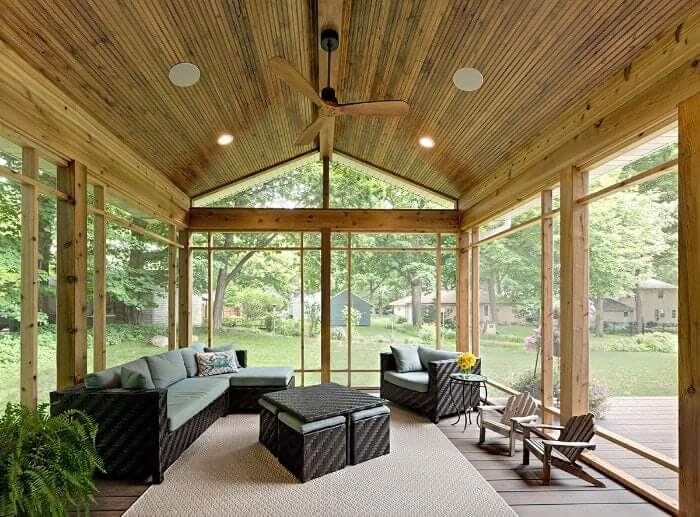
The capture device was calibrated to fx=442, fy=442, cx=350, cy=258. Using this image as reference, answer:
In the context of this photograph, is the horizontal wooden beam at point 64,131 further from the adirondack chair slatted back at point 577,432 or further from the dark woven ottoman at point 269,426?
the adirondack chair slatted back at point 577,432

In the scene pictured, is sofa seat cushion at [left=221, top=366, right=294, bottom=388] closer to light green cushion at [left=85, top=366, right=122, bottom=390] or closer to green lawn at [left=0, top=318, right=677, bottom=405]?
green lawn at [left=0, top=318, right=677, bottom=405]

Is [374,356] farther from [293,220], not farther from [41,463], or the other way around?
[41,463]

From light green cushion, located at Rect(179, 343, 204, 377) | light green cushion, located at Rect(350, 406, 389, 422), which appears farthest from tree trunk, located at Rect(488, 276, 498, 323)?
light green cushion, located at Rect(179, 343, 204, 377)

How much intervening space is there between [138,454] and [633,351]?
4.28m

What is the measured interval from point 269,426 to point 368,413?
3.28 ft

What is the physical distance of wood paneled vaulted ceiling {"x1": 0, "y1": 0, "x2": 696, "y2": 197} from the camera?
3.01 metres

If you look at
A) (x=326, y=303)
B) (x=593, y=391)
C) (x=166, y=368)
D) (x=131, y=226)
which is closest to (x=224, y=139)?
(x=131, y=226)

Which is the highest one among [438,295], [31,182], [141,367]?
[31,182]

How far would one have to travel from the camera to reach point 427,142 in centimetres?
580

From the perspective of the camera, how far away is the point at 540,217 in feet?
16.1

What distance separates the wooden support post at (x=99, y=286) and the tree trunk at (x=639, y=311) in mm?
5014

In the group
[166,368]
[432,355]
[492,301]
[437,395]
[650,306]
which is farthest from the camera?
[492,301]

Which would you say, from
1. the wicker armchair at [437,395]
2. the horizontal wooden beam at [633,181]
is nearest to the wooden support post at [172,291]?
the wicker armchair at [437,395]

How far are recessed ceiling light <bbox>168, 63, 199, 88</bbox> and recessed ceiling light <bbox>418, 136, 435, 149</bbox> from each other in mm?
2884
